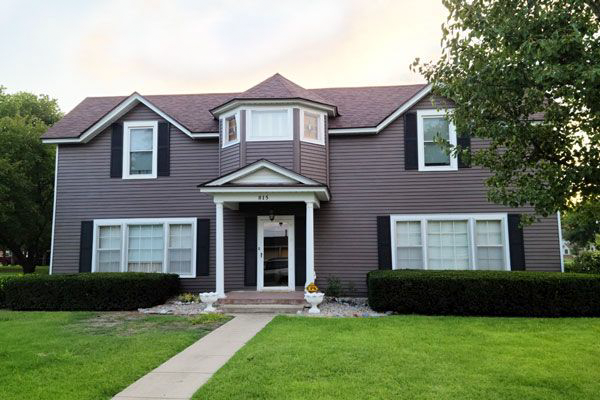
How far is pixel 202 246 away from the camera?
41.4ft

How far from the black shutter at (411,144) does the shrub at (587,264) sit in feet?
17.9

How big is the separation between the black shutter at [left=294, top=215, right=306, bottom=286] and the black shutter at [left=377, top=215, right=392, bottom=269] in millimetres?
2197

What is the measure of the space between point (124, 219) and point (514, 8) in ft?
38.0

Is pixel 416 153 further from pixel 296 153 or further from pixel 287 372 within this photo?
pixel 287 372

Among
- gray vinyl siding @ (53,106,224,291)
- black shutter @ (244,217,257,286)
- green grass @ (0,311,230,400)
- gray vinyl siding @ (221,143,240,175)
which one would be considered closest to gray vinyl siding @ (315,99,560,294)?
black shutter @ (244,217,257,286)

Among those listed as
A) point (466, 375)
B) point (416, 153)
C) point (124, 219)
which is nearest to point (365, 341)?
point (466, 375)

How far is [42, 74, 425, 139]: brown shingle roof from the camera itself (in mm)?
12625

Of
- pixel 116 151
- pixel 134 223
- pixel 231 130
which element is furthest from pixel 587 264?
pixel 116 151

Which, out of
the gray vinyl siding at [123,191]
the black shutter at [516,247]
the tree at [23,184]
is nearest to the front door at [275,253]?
the gray vinyl siding at [123,191]

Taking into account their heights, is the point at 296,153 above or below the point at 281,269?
above

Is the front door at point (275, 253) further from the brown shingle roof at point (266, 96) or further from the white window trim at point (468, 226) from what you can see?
the brown shingle roof at point (266, 96)

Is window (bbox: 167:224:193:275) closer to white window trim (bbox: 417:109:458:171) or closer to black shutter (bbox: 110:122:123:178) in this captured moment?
black shutter (bbox: 110:122:123:178)

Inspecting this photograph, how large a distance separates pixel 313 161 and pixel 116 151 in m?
6.25

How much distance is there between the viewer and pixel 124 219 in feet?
42.5
